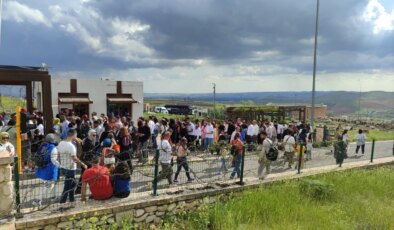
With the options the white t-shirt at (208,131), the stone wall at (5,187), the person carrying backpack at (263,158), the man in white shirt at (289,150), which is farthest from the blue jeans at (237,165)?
the stone wall at (5,187)

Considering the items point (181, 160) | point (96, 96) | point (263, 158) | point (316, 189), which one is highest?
point (96, 96)

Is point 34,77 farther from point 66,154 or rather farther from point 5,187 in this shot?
point 5,187

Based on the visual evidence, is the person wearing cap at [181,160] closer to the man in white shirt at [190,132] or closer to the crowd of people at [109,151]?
the crowd of people at [109,151]

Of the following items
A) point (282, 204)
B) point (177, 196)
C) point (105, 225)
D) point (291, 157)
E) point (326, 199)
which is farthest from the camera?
point (291, 157)

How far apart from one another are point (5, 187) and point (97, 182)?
1.86m

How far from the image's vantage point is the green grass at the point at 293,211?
9.12 metres

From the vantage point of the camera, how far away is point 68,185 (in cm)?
816

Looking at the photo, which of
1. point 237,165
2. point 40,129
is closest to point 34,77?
point 40,129

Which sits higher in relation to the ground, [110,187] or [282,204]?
[110,187]

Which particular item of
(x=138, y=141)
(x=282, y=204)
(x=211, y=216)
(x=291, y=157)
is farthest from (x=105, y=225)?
(x=291, y=157)

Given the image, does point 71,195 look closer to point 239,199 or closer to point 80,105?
point 239,199

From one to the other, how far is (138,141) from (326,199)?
6.94 meters

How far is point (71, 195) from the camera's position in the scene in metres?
8.24

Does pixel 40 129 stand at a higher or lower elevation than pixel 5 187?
higher
